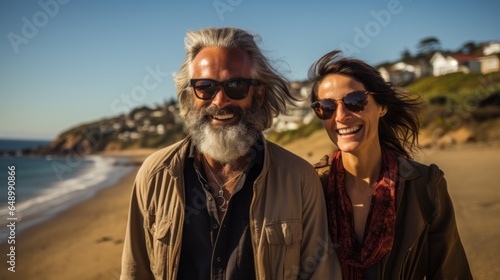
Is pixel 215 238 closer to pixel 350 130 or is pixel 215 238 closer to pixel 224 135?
pixel 224 135

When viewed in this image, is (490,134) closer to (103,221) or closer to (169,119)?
(103,221)

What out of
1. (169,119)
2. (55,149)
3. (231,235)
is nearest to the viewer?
(231,235)

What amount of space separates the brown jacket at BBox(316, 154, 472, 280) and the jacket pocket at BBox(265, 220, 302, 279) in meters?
0.65

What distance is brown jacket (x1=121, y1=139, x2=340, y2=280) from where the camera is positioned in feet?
8.10

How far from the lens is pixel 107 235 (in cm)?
950

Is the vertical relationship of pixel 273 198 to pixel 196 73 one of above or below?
below

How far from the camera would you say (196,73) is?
2828mm

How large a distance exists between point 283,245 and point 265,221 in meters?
0.19

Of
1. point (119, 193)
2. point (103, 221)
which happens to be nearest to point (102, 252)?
point (103, 221)

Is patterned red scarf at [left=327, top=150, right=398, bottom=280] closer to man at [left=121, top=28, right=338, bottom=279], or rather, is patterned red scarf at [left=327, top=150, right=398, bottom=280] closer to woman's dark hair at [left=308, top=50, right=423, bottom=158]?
man at [left=121, top=28, right=338, bottom=279]

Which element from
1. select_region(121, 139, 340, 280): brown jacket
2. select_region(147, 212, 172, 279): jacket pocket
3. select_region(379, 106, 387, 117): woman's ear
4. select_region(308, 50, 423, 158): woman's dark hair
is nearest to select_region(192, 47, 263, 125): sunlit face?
select_region(121, 139, 340, 280): brown jacket

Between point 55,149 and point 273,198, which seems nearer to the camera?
point 273,198

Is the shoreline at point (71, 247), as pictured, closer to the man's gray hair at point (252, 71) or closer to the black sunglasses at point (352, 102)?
the man's gray hair at point (252, 71)

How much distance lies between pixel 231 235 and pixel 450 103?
24.9m
